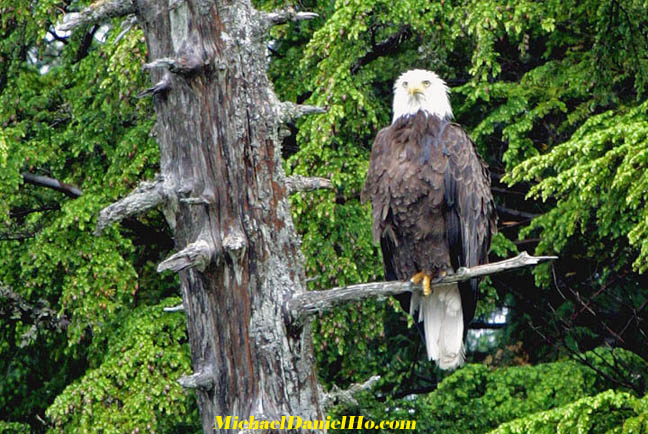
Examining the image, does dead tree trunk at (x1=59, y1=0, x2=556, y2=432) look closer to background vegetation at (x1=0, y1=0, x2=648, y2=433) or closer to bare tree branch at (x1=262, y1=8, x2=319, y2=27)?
bare tree branch at (x1=262, y1=8, x2=319, y2=27)

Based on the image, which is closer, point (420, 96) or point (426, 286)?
point (426, 286)

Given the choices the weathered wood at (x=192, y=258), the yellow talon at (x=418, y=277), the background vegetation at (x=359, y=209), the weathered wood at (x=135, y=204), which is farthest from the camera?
the background vegetation at (x=359, y=209)

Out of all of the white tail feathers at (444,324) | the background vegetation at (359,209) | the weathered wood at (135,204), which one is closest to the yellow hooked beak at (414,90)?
the background vegetation at (359,209)

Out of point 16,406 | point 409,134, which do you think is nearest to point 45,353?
point 16,406

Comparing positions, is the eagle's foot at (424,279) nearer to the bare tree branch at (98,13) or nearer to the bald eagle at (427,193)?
the bald eagle at (427,193)

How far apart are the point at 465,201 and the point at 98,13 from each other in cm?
203

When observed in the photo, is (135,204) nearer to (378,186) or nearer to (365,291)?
(365,291)

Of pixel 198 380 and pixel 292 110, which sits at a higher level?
pixel 292 110

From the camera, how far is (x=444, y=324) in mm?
6066

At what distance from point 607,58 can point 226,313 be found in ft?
11.3

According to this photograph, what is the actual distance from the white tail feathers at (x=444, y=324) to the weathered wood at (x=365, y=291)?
1.25 meters

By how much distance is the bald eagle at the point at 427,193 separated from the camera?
5.55 metres

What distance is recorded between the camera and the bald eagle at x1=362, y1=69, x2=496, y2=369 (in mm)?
5547

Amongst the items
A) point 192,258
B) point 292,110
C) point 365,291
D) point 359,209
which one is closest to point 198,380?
point 192,258
